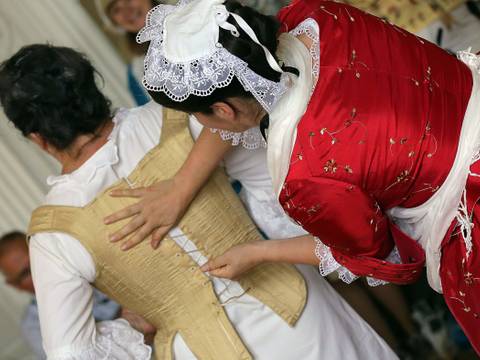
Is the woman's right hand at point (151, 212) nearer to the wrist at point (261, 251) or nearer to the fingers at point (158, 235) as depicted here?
the fingers at point (158, 235)

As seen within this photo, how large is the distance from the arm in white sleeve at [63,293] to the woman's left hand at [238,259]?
26 centimetres

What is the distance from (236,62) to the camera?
108cm

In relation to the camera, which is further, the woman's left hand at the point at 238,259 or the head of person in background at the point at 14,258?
the head of person in background at the point at 14,258

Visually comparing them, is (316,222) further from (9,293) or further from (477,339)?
(9,293)

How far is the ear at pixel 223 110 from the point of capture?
1144mm

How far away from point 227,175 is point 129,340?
1.44ft

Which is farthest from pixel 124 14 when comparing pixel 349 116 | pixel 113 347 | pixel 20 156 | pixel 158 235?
pixel 349 116

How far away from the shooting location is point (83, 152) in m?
1.44

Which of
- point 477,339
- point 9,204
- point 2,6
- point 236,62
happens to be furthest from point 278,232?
point 2,6

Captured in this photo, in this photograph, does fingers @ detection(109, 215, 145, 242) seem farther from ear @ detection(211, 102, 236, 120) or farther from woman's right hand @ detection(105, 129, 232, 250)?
ear @ detection(211, 102, 236, 120)

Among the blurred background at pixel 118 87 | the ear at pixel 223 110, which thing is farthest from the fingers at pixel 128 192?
the blurred background at pixel 118 87

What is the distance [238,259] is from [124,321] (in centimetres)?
33

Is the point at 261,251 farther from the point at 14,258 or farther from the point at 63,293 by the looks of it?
the point at 14,258

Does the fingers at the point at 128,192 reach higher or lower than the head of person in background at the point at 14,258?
higher
